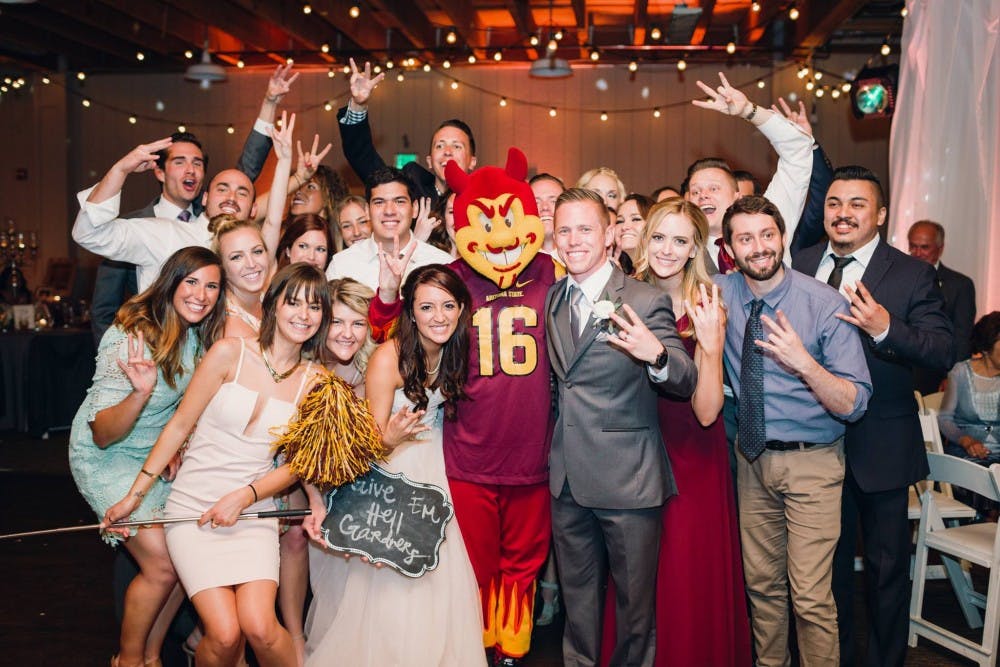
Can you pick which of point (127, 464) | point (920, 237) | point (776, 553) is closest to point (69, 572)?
point (127, 464)

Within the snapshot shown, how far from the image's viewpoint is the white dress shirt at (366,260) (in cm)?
383

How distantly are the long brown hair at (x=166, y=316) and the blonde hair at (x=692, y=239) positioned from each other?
1555 millimetres

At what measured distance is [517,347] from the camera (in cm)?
309

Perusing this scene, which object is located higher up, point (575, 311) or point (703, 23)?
point (703, 23)

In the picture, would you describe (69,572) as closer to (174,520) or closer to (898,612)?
(174,520)

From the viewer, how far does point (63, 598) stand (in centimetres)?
412

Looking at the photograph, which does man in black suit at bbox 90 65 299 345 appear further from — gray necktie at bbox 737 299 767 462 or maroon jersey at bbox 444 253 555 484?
gray necktie at bbox 737 299 767 462

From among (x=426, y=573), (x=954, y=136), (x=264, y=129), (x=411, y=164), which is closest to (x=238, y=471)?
(x=426, y=573)

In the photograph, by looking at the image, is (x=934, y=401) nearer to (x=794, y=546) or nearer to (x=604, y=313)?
(x=794, y=546)

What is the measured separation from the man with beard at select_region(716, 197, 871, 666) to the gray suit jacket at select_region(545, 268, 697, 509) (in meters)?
0.33

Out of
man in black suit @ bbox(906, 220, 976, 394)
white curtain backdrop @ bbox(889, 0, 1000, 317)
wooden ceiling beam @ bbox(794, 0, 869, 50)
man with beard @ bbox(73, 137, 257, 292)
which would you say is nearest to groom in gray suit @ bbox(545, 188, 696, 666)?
man with beard @ bbox(73, 137, 257, 292)

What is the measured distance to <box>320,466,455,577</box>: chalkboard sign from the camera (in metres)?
3.01

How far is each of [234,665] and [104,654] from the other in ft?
3.80

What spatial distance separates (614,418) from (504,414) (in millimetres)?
440
